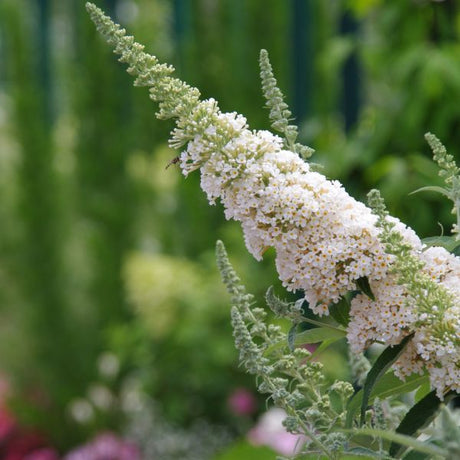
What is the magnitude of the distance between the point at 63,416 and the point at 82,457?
0.66 m

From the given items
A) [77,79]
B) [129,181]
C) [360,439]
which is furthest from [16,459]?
[360,439]

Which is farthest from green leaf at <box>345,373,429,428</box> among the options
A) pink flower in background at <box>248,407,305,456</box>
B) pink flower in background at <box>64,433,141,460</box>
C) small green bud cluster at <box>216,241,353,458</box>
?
pink flower in background at <box>64,433,141,460</box>

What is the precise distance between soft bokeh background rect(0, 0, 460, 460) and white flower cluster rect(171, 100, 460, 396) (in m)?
1.94

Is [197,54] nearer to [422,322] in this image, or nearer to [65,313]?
[65,313]

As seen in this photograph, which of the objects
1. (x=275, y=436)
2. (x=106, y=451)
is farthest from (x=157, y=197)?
(x=275, y=436)

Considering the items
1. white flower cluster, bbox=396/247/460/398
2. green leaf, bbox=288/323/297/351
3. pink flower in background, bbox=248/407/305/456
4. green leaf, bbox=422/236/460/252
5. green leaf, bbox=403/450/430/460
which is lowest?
green leaf, bbox=403/450/430/460

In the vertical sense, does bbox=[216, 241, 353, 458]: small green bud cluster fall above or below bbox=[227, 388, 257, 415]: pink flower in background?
below

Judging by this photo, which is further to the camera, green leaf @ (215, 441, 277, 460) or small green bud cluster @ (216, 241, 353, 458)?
green leaf @ (215, 441, 277, 460)

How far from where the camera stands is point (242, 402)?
140 inches

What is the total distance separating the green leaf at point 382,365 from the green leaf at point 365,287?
0.04m

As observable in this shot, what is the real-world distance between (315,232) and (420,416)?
175mm

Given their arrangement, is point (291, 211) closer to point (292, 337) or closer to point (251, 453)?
point (292, 337)

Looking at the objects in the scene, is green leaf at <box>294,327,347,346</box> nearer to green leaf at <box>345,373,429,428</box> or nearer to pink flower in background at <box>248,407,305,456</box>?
green leaf at <box>345,373,429,428</box>

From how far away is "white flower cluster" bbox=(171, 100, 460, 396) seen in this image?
0.71 m
